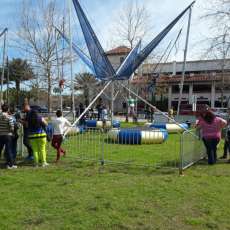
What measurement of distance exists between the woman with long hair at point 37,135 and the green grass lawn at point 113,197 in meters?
0.39

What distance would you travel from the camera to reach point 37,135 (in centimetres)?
1015

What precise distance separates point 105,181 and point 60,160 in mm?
2942

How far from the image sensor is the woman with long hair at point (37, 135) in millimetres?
10078

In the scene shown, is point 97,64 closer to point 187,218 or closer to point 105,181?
point 105,181

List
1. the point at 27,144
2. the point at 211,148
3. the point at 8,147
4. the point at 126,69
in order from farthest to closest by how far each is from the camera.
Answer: the point at 126,69 < the point at 27,144 < the point at 211,148 < the point at 8,147

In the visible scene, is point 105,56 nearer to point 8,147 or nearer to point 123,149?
point 123,149

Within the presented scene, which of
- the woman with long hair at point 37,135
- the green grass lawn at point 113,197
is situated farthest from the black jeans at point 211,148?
the woman with long hair at point 37,135

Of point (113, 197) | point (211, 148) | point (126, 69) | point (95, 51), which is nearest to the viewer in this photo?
point (113, 197)

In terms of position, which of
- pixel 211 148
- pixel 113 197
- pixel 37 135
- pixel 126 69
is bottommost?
pixel 113 197

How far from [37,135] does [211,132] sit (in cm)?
486

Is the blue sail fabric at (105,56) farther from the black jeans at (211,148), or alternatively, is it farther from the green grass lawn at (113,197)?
the green grass lawn at (113,197)

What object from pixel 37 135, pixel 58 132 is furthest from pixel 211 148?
pixel 37 135

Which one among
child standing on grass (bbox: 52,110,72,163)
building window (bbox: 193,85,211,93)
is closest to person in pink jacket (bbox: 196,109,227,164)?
child standing on grass (bbox: 52,110,72,163)

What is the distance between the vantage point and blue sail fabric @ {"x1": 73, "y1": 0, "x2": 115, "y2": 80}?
14.2 metres
